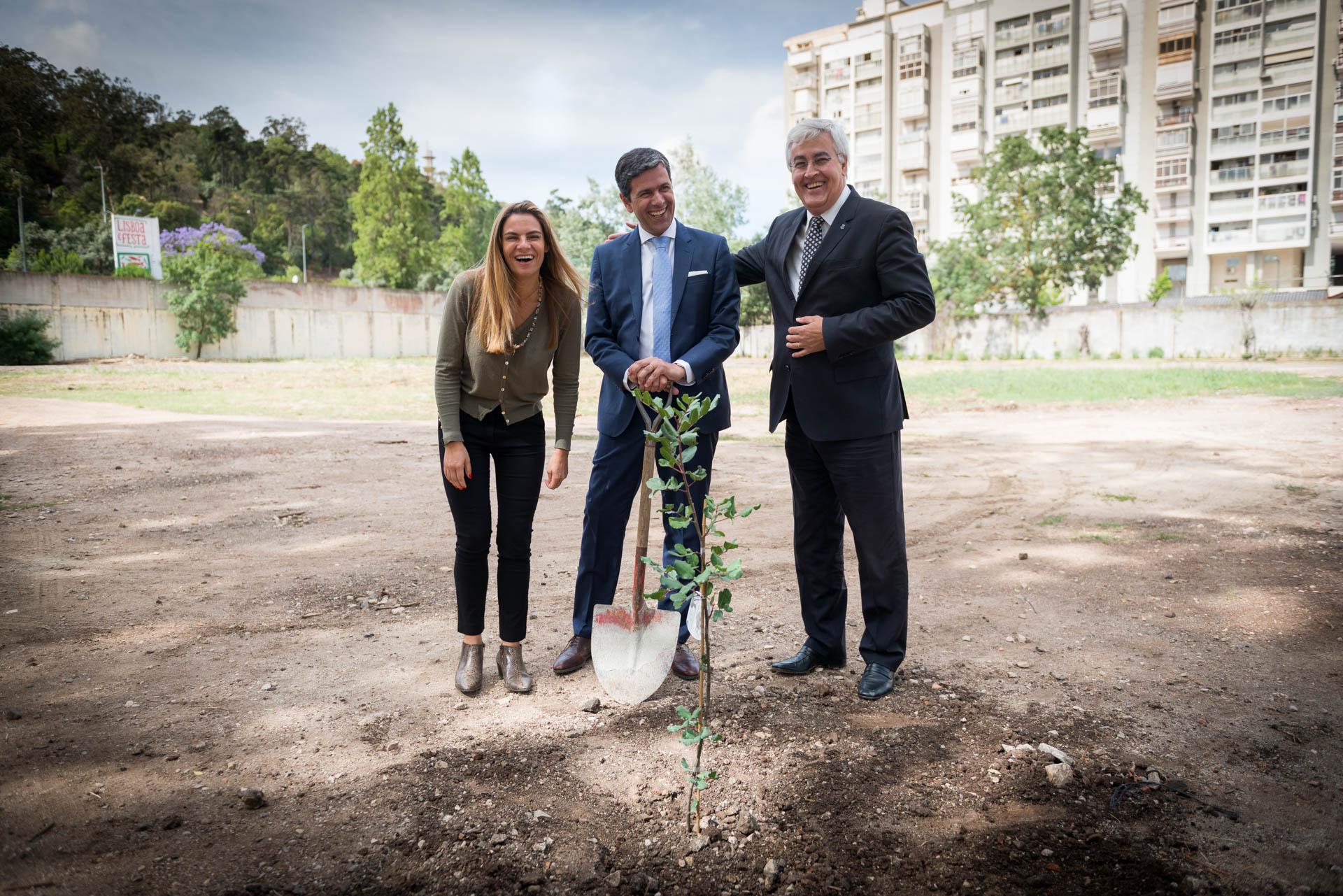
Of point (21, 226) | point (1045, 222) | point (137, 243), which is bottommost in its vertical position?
point (137, 243)

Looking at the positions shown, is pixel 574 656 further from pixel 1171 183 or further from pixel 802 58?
pixel 802 58

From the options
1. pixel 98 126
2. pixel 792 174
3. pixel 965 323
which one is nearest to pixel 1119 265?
pixel 965 323

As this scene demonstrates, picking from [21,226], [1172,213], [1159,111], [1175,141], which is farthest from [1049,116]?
[21,226]

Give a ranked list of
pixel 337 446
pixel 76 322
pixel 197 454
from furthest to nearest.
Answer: pixel 76 322 < pixel 337 446 < pixel 197 454

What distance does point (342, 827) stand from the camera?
231 centimetres

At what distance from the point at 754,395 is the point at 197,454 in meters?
12.1

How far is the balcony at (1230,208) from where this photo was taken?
41469 millimetres

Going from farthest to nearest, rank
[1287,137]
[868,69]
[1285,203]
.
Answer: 1. [868,69]
2. [1285,203]
3. [1287,137]

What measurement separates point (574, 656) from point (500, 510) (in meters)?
0.72

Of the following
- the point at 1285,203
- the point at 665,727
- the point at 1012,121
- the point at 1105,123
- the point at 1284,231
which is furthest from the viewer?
the point at 1012,121

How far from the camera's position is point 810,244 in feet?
10.9

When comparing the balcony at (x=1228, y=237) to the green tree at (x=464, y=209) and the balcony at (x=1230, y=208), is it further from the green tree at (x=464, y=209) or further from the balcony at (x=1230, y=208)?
the green tree at (x=464, y=209)

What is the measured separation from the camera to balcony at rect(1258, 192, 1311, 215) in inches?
1567

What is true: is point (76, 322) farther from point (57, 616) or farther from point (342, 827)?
point (342, 827)
